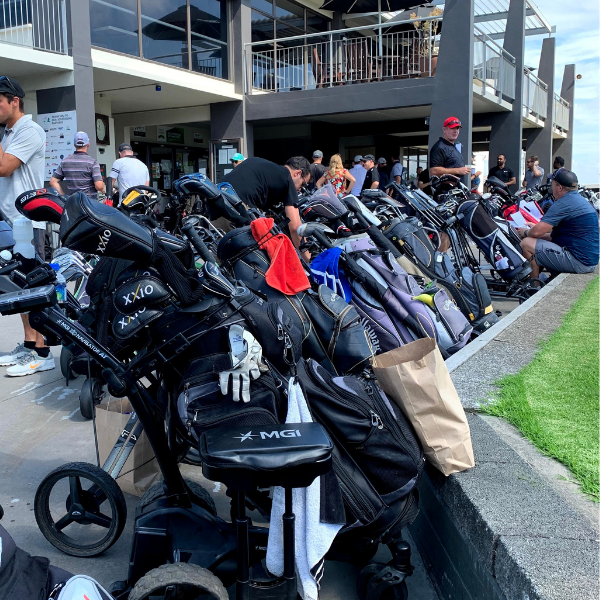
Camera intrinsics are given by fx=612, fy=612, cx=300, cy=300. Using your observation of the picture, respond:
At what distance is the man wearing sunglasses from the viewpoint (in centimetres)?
495

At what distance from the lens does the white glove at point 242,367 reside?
2037 mm

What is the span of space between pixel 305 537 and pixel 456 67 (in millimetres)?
14271

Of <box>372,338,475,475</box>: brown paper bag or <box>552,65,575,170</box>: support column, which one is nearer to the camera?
<box>372,338,475,475</box>: brown paper bag

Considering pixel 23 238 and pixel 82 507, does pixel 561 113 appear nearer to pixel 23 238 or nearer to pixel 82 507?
pixel 23 238

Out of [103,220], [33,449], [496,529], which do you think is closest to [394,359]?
[496,529]

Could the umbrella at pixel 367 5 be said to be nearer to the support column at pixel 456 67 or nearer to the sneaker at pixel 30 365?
the support column at pixel 456 67

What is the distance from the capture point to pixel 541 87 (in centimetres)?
2483

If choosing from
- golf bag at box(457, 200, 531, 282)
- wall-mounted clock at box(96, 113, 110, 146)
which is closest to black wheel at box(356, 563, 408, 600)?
golf bag at box(457, 200, 531, 282)

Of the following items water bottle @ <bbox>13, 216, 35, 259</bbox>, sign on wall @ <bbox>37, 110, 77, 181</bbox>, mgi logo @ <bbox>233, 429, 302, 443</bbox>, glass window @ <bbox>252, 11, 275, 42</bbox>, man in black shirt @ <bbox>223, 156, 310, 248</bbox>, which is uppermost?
glass window @ <bbox>252, 11, 275, 42</bbox>

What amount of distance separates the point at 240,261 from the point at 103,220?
1.42m

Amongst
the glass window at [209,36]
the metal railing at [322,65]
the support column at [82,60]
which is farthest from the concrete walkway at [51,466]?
the metal railing at [322,65]

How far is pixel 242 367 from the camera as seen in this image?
2.05 metres

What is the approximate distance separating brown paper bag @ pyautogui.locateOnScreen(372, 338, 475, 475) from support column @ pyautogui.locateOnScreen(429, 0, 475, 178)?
13152 millimetres

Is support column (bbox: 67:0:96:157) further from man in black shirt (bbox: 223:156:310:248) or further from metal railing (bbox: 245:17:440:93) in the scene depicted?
man in black shirt (bbox: 223:156:310:248)
